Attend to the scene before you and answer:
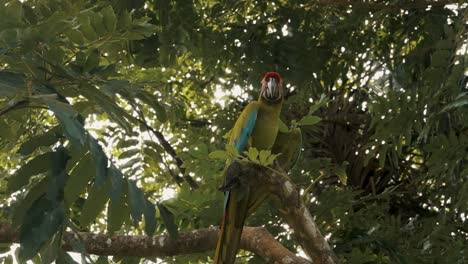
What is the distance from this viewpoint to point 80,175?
1750 mm

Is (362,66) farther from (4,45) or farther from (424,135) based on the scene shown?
(4,45)

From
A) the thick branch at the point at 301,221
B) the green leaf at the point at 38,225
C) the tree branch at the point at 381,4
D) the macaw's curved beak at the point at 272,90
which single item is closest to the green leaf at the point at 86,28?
the green leaf at the point at 38,225

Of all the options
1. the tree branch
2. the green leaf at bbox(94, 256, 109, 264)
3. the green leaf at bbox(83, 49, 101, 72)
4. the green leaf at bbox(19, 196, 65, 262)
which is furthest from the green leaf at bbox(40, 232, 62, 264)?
the tree branch

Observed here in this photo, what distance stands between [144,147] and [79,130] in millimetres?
1344

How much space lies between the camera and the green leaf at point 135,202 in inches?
65.1

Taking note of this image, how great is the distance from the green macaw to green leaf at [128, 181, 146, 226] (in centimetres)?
61

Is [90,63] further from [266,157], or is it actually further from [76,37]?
[266,157]

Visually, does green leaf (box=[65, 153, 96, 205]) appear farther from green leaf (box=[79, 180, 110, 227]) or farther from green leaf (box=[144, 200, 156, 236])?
green leaf (box=[144, 200, 156, 236])

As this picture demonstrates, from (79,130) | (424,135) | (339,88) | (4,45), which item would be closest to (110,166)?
(79,130)

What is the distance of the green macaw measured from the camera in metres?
2.30

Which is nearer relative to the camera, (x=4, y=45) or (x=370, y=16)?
(x=4, y=45)

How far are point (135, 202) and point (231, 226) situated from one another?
2.44 feet

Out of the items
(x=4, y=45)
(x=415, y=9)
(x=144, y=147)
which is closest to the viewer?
(x=4, y=45)

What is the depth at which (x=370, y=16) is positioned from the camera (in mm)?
3824
